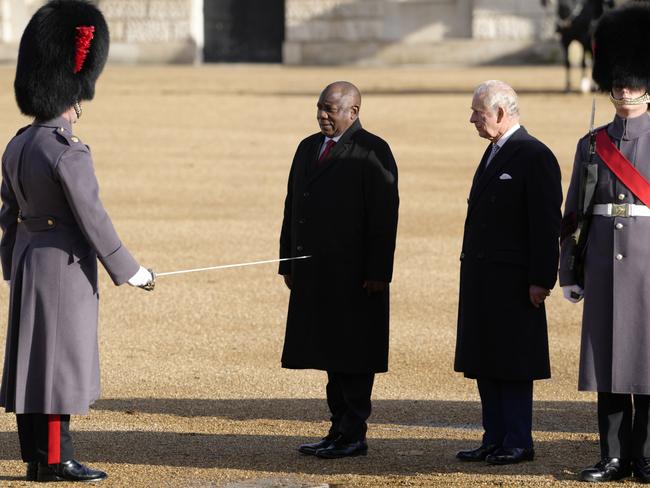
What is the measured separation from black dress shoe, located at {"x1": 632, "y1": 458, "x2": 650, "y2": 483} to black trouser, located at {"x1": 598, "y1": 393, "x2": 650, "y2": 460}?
2 cm

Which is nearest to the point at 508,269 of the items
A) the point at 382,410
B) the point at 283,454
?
the point at 283,454

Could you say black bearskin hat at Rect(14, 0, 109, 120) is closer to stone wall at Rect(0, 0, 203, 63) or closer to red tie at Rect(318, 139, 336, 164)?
→ red tie at Rect(318, 139, 336, 164)

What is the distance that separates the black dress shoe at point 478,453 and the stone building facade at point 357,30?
2652cm

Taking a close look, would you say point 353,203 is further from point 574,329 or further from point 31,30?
point 574,329

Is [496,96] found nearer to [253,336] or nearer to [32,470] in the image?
[32,470]

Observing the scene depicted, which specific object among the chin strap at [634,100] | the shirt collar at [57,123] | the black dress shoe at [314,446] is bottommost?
the black dress shoe at [314,446]

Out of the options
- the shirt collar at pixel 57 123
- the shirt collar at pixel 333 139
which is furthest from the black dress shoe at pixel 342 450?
the shirt collar at pixel 57 123

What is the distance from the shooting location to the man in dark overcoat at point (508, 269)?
18.3 ft

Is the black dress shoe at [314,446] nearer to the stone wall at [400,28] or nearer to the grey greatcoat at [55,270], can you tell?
the grey greatcoat at [55,270]

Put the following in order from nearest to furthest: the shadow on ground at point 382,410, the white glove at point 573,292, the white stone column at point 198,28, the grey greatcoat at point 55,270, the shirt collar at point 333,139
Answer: the grey greatcoat at point 55,270 → the white glove at point 573,292 → the shirt collar at point 333,139 → the shadow on ground at point 382,410 → the white stone column at point 198,28

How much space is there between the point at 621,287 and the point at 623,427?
0.51 meters

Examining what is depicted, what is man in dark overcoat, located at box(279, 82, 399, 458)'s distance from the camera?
227 inches

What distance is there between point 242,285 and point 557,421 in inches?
140

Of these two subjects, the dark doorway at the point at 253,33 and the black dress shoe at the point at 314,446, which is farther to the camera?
the dark doorway at the point at 253,33
